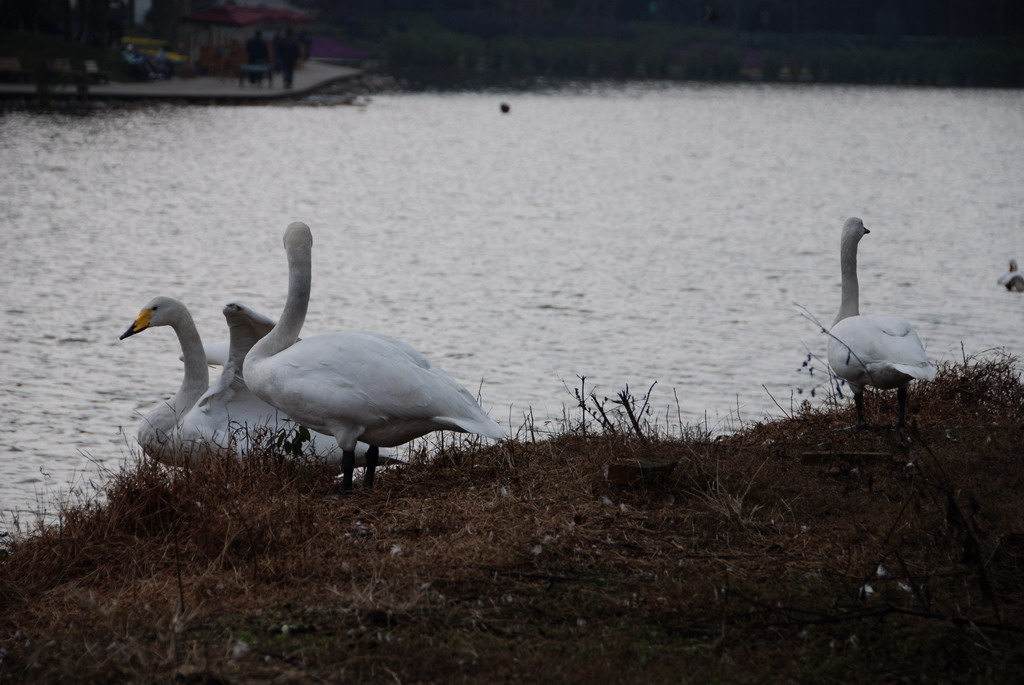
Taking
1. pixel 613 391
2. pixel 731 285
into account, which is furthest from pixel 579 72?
pixel 613 391

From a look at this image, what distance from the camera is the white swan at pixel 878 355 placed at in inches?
258

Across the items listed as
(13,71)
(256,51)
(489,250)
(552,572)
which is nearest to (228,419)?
(552,572)

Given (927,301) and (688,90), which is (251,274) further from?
(688,90)

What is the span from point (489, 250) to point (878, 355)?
13.4 metres

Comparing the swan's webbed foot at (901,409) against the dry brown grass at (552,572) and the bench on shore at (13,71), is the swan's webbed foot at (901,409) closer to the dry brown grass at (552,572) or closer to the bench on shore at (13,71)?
the dry brown grass at (552,572)

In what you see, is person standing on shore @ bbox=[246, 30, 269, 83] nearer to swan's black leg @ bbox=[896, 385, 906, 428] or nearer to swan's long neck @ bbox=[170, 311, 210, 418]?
swan's long neck @ bbox=[170, 311, 210, 418]

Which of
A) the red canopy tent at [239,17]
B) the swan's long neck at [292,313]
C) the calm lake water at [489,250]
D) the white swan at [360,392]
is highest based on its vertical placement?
the red canopy tent at [239,17]

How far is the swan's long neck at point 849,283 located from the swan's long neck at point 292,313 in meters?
3.34

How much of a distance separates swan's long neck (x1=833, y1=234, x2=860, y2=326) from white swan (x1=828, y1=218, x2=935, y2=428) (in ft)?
2.01

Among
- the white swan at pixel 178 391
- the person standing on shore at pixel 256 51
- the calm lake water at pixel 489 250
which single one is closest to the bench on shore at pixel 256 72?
the person standing on shore at pixel 256 51

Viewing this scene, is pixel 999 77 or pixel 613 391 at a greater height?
pixel 999 77

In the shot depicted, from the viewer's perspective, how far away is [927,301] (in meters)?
15.7

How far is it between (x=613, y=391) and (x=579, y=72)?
71791 millimetres

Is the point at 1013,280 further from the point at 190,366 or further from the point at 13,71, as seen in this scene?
the point at 13,71
